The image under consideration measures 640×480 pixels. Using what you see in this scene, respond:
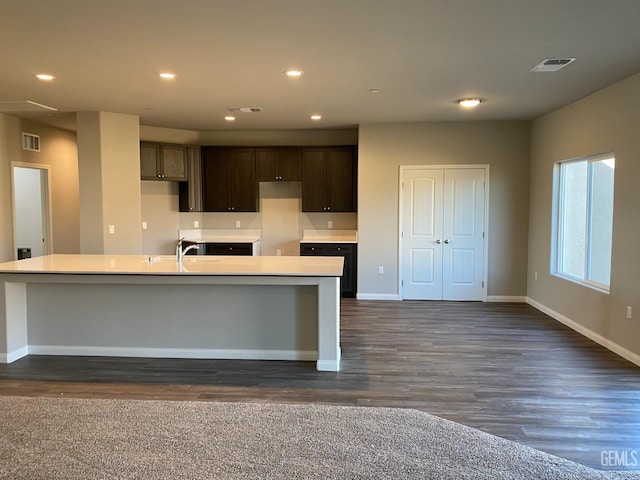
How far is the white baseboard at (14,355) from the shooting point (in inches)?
167

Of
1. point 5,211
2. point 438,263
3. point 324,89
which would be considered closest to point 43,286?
point 5,211

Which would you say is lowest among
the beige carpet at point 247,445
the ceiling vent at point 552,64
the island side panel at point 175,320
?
the beige carpet at point 247,445

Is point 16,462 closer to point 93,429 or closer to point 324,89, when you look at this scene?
point 93,429

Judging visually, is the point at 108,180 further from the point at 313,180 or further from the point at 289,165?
the point at 313,180

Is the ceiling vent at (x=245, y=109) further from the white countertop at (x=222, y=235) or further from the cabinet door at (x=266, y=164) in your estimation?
the white countertop at (x=222, y=235)

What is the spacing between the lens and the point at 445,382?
3752 millimetres

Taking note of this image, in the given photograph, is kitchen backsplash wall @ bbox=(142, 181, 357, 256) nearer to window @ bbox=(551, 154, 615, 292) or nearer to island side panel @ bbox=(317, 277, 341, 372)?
window @ bbox=(551, 154, 615, 292)

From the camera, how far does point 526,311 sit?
6289 mm

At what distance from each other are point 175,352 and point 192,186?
3.75 m

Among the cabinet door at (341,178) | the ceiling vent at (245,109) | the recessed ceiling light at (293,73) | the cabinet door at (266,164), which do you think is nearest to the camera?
the recessed ceiling light at (293,73)

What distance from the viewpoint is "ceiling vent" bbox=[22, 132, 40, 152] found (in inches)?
260

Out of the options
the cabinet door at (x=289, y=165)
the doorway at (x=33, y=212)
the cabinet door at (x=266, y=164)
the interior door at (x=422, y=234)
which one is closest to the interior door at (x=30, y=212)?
the doorway at (x=33, y=212)

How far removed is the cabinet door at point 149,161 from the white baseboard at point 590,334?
588 cm

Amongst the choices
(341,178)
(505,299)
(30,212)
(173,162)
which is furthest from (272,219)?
(30,212)
